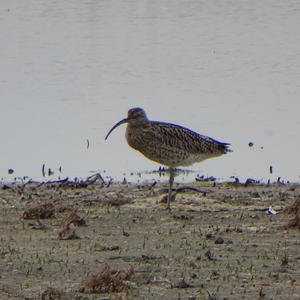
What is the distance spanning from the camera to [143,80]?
23.9m

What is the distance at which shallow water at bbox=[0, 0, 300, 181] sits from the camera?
16.7 m

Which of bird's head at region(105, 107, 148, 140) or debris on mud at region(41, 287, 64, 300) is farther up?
bird's head at region(105, 107, 148, 140)

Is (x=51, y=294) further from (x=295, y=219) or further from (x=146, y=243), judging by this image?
(x=295, y=219)

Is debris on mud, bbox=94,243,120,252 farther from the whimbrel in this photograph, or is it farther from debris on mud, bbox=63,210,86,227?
the whimbrel

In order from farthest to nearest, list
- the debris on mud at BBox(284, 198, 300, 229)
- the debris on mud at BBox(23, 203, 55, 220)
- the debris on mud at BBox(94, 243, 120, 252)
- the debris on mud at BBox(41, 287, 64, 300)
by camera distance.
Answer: the debris on mud at BBox(23, 203, 55, 220) < the debris on mud at BBox(284, 198, 300, 229) < the debris on mud at BBox(94, 243, 120, 252) < the debris on mud at BBox(41, 287, 64, 300)

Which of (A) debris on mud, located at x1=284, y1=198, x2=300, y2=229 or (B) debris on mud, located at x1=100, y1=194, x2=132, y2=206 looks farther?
(B) debris on mud, located at x1=100, y1=194, x2=132, y2=206

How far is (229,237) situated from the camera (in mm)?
10664

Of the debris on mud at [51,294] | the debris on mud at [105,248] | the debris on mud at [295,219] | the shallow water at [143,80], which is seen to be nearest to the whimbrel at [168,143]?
the debris on mud at [295,219]

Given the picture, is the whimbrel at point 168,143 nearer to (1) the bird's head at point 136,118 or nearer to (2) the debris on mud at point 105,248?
(1) the bird's head at point 136,118

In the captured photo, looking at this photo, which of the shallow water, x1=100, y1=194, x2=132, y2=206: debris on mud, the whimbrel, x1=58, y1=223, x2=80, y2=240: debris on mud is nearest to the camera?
x1=58, y1=223, x2=80, y2=240: debris on mud

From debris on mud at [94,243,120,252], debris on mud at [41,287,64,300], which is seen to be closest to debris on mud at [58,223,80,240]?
debris on mud at [94,243,120,252]

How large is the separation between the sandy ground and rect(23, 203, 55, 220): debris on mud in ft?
0.04

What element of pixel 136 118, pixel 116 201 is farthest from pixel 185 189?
pixel 116 201

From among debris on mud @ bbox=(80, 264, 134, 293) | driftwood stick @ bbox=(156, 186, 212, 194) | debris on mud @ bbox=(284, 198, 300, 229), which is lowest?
debris on mud @ bbox=(80, 264, 134, 293)
